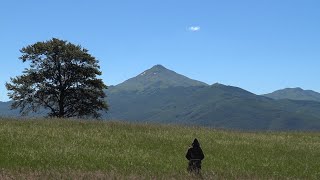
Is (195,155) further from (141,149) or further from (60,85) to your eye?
(60,85)

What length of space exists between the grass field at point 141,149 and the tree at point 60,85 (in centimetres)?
2162

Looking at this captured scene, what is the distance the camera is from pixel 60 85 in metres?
51.0

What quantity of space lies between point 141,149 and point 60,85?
31194 mm

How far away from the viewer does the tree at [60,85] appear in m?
50.9

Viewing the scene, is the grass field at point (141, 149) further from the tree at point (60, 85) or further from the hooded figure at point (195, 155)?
the tree at point (60, 85)

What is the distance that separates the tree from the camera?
50.9 meters

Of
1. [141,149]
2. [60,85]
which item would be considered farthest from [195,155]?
[60,85]

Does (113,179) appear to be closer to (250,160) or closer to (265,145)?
(250,160)

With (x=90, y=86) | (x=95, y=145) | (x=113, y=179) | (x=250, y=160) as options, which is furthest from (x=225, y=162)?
(x=90, y=86)

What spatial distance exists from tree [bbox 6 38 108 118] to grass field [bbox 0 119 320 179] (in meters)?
21.6

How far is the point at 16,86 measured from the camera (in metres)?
52.1

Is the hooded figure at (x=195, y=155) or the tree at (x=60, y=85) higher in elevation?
the tree at (x=60, y=85)

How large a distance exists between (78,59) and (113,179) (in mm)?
44118

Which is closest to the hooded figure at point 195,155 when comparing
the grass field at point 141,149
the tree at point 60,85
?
the grass field at point 141,149
